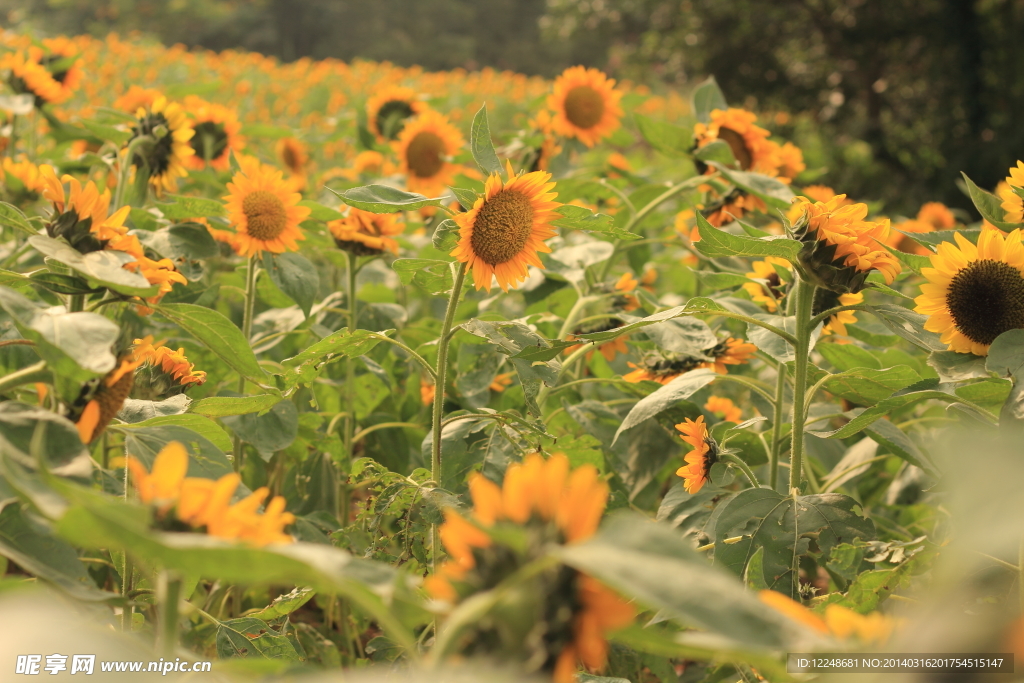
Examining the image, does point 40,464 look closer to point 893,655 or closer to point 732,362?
point 893,655

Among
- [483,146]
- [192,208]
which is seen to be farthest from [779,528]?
[192,208]

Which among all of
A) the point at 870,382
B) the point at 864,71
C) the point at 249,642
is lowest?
the point at 249,642

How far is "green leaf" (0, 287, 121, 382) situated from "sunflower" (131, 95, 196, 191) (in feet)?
2.73

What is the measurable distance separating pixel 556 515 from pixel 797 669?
0.22m

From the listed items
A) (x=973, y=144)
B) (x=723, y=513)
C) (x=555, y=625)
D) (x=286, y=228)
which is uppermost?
(x=973, y=144)

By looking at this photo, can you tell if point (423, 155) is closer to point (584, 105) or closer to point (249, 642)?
point (584, 105)

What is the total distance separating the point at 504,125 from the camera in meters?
6.23

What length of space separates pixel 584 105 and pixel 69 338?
1492 millimetres

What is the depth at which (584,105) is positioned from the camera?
1.88 m

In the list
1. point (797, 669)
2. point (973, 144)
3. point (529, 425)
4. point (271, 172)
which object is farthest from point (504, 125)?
point (797, 669)

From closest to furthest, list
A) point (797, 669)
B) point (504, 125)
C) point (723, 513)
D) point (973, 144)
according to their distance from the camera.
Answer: point (797, 669), point (723, 513), point (973, 144), point (504, 125)

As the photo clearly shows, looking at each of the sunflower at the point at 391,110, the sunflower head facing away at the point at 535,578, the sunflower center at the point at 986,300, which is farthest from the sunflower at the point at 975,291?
the sunflower at the point at 391,110

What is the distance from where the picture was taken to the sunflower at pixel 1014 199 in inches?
37.2

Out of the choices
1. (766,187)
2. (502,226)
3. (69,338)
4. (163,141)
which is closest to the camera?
(69,338)
